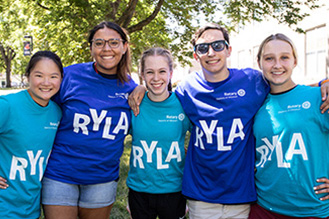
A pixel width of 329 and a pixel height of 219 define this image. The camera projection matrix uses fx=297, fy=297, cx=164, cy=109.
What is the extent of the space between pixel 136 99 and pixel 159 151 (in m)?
0.57

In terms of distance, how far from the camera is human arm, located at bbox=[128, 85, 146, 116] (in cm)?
295

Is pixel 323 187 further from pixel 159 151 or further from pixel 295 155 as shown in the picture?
pixel 159 151

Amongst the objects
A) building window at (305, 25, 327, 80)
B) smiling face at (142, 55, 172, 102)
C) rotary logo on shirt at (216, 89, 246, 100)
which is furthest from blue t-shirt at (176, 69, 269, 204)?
building window at (305, 25, 327, 80)

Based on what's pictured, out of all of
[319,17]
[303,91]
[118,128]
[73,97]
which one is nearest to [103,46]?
[73,97]

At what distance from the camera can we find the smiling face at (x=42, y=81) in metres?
2.61

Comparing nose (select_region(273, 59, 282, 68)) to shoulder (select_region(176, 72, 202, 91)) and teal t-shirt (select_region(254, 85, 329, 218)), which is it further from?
shoulder (select_region(176, 72, 202, 91))

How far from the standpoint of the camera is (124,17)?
7.91 meters

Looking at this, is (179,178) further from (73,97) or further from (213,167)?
(73,97)

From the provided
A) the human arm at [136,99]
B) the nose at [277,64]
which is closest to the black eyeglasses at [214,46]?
the nose at [277,64]

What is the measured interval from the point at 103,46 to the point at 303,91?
191 centimetres

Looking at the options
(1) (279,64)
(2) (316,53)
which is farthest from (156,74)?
(2) (316,53)

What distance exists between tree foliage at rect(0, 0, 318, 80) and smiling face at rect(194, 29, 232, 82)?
440 cm

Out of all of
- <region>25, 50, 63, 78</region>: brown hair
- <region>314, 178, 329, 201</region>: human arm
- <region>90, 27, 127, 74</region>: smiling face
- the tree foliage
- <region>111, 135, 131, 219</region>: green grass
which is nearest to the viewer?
<region>314, 178, 329, 201</region>: human arm

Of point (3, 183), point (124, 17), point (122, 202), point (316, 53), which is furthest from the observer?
point (316, 53)
